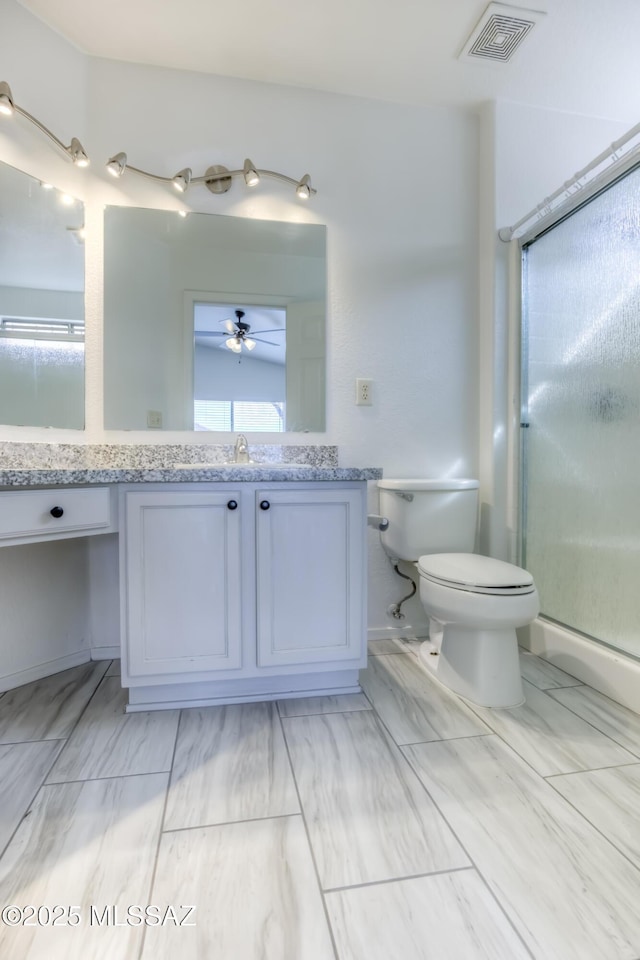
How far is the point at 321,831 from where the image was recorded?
925mm

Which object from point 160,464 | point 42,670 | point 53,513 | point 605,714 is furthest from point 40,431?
point 605,714

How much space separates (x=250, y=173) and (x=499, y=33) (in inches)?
39.3

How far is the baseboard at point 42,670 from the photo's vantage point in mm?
1542

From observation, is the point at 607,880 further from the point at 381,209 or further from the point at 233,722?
the point at 381,209

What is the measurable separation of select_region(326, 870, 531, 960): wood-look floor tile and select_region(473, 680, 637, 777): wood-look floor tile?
1.42ft

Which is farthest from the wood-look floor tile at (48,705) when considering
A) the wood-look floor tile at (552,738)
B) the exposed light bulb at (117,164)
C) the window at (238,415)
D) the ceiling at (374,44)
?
the ceiling at (374,44)

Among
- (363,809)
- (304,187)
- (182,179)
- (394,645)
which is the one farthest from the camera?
(394,645)

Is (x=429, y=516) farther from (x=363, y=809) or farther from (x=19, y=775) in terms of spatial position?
(x=19, y=775)

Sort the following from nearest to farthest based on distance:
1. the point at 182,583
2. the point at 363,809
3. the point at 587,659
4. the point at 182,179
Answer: the point at 363,809 → the point at 182,583 → the point at 587,659 → the point at 182,179

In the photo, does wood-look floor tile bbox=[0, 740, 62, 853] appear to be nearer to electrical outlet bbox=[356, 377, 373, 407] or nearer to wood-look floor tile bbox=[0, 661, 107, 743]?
wood-look floor tile bbox=[0, 661, 107, 743]

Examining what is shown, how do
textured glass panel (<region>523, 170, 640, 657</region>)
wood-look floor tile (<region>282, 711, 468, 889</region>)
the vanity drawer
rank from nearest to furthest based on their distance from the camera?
wood-look floor tile (<region>282, 711, 468, 889</region>) < the vanity drawer < textured glass panel (<region>523, 170, 640, 657</region>)

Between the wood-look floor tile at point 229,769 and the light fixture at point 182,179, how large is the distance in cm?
186

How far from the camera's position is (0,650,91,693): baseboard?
1542mm

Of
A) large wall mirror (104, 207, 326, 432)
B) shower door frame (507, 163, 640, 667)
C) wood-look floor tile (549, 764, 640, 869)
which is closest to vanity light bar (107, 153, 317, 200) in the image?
large wall mirror (104, 207, 326, 432)
